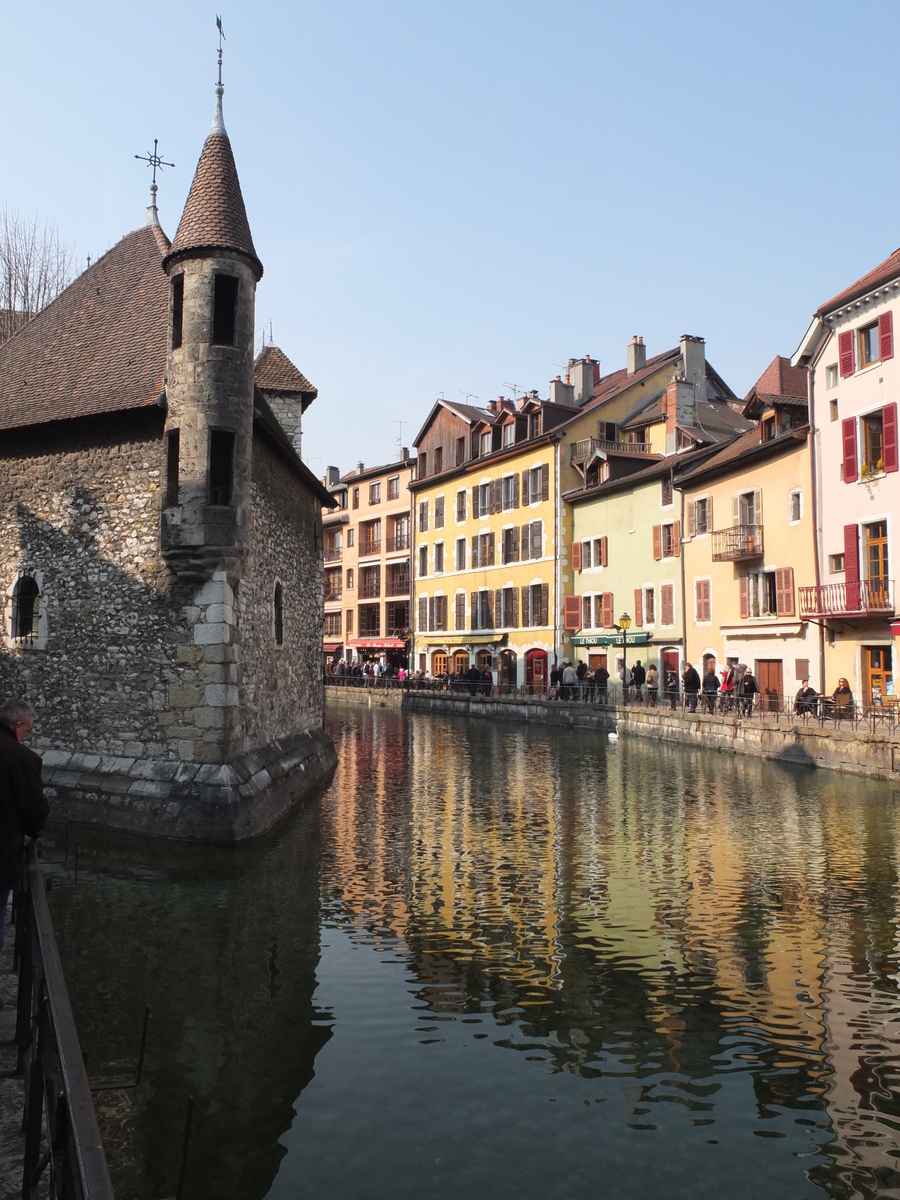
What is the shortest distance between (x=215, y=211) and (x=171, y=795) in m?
8.03

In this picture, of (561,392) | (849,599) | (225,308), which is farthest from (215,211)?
(561,392)

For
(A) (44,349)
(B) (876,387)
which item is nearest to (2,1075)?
(A) (44,349)

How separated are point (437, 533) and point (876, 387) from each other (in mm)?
30442

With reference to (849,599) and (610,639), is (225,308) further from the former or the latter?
(610,639)

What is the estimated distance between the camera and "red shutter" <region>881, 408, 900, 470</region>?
23750mm

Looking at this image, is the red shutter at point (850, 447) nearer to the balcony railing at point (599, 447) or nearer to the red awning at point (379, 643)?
the balcony railing at point (599, 447)

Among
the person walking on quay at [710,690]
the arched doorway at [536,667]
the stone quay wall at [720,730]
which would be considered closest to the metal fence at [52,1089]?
the stone quay wall at [720,730]

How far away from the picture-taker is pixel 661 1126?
523 centimetres

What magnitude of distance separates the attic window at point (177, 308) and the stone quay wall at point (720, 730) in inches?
572

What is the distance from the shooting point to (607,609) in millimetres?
39531

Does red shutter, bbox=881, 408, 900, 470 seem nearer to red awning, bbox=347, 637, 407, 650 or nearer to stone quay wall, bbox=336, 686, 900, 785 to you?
stone quay wall, bbox=336, 686, 900, 785

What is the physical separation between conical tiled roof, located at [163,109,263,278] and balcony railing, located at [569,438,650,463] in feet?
94.8

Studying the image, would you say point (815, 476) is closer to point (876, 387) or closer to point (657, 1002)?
point (876, 387)

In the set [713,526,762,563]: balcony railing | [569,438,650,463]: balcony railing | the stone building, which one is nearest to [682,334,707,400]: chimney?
[569,438,650,463]: balcony railing
